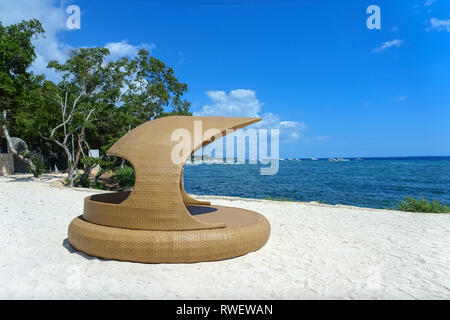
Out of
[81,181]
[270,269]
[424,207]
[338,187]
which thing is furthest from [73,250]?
[338,187]

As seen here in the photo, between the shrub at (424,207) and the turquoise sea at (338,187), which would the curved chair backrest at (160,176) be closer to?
the shrub at (424,207)

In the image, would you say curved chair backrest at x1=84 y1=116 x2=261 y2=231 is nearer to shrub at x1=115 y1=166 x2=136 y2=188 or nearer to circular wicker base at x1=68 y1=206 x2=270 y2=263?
circular wicker base at x1=68 y1=206 x2=270 y2=263

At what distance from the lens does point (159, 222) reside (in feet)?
15.4

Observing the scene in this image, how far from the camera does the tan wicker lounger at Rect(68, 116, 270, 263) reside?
4.57 meters

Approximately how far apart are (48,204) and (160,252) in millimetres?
7694

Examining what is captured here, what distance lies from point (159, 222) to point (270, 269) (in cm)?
196

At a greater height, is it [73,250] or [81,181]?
[81,181]

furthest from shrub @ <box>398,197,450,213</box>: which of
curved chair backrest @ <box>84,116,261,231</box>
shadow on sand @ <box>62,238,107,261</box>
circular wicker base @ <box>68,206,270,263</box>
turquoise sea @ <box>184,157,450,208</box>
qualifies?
shadow on sand @ <box>62,238,107,261</box>

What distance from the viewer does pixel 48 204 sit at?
1015 centimetres

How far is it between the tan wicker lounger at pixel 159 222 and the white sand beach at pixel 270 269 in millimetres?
225

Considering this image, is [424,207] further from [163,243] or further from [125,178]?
[125,178]

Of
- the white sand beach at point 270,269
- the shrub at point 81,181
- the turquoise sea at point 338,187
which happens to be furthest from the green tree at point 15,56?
the white sand beach at point 270,269

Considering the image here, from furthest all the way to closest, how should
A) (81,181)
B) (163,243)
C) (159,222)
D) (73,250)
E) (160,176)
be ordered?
1. (81,181)
2. (73,250)
3. (160,176)
4. (159,222)
5. (163,243)
